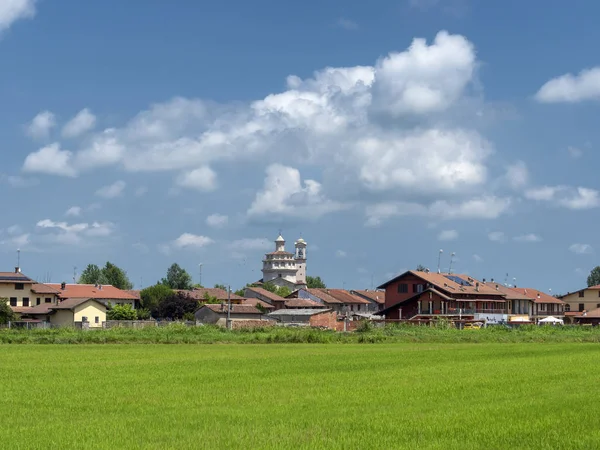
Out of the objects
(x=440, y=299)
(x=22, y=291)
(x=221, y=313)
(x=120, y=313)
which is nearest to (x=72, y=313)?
(x=22, y=291)

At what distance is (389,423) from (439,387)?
8.77 metres

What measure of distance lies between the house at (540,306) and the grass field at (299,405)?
334ft

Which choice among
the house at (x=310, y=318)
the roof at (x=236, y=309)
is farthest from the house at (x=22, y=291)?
the house at (x=310, y=318)

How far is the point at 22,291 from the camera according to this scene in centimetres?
11156

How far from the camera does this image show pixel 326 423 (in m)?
19.7

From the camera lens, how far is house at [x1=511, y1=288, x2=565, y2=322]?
138 meters

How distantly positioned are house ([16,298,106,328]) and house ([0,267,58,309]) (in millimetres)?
2315

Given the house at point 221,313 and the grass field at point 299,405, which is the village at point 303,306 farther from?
the grass field at point 299,405

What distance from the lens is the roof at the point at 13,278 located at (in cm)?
11039

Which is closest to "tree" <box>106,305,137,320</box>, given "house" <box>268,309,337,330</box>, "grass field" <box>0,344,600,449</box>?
"house" <box>268,309,337,330</box>

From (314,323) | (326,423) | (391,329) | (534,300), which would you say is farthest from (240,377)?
(534,300)

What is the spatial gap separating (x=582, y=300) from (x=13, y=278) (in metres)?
94.8

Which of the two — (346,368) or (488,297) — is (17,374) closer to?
(346,368)

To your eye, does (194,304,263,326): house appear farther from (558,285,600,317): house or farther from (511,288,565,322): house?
(558,285,600,317): house
